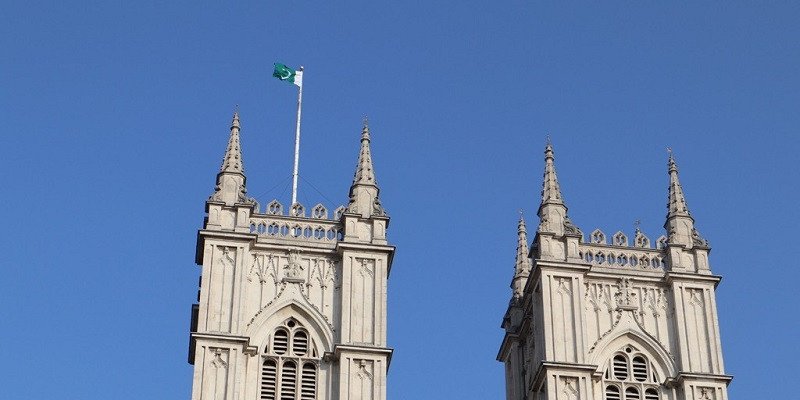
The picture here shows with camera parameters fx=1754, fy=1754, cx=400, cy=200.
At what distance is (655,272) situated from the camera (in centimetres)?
5806

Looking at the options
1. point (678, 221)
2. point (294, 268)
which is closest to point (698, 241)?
point (678, 221)

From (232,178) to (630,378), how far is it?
14.5 m

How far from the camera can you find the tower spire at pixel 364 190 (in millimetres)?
57750

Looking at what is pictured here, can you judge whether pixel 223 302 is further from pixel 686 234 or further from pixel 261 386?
pixel 686 234

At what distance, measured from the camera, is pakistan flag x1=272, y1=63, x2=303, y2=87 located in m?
65.0

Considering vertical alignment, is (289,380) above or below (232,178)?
below

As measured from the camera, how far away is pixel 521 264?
6481 cm

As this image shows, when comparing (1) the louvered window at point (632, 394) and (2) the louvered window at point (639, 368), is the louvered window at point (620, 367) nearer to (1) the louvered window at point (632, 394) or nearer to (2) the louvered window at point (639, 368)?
(2) the louvered window at point (639, 368)

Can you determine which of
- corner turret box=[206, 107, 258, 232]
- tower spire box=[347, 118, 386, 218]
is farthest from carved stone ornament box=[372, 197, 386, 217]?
corner turret box=[206, 107, 258, 232]

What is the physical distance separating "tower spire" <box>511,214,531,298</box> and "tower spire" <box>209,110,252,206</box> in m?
11.6

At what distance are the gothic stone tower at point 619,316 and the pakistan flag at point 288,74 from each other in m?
10.9

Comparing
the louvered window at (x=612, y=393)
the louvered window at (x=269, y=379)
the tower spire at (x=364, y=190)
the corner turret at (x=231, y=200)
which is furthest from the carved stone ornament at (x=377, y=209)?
the louvered window at (x=612, y=393)

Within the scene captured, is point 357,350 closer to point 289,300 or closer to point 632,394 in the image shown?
point 289,300

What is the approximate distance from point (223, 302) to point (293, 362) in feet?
9.52
